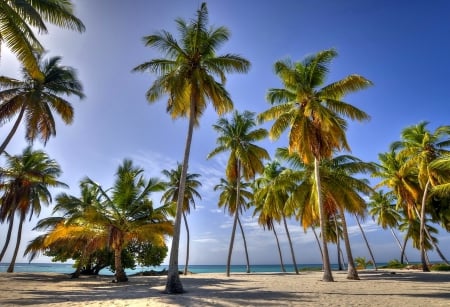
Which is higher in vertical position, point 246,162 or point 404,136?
point 404,136

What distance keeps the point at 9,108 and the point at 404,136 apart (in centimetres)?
3217

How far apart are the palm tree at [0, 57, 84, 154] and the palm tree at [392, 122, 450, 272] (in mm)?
28337

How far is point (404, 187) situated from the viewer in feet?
99.4

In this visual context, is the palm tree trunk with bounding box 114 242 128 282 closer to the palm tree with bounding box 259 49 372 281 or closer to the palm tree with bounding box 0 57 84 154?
the palm tree with bounding box 0 57 84 154

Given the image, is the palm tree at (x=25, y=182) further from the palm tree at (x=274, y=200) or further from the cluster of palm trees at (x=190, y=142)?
the palm tree at (x=274, y=200)

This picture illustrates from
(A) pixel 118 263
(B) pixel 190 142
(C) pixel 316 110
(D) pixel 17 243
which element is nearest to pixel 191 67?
(B) pixel 190 142

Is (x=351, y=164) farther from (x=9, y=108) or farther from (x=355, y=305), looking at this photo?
(x=9, y=108)

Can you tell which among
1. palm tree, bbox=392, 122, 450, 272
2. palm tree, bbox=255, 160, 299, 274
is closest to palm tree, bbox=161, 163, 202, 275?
palm tree, bbox=255, 160, 299, 274

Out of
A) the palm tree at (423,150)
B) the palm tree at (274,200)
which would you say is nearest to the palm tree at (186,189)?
the palm tree at (274,200)

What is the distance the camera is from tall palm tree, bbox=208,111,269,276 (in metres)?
24.8

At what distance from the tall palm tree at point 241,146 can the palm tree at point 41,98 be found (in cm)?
1183

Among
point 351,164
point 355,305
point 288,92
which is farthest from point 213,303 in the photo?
point 351,164

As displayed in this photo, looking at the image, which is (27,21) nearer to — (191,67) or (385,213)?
(191,67)

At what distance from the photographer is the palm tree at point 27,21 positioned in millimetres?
9805
